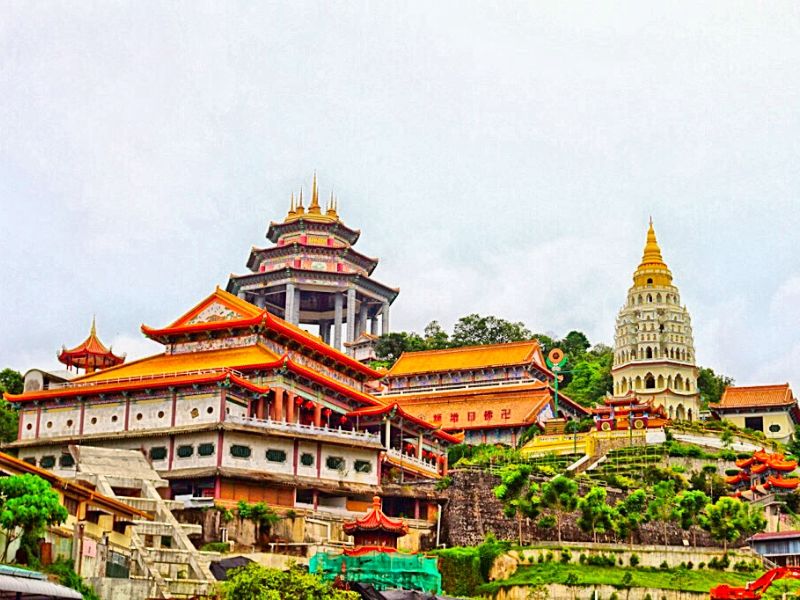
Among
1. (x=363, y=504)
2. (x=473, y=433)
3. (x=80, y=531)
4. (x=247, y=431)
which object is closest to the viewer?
(x=80, y=531)

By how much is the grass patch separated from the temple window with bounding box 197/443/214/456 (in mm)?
13681

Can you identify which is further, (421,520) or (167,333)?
(167,333)

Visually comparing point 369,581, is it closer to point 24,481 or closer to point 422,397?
point 24,481

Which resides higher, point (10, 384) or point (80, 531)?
point (10, 384)

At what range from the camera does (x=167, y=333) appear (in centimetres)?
6975

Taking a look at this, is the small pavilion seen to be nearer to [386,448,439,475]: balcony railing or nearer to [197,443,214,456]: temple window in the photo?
[197,443,214,456]: temple window

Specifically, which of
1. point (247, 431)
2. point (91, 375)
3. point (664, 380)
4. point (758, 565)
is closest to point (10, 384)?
point (91, 375)

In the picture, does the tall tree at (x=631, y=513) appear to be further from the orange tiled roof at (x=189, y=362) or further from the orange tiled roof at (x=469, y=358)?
the orange tiled roof at (x=469, y=358)

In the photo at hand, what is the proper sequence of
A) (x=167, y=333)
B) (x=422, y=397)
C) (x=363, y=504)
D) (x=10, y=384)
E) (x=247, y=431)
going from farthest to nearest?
1. (x=422, y=397)
2. (x=10, y=384)
3. (x=167, y=333)
4. (x=363, y=504)
5. (x=247, y=431)

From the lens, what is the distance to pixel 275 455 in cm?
6153

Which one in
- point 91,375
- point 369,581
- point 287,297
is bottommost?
point 369,581

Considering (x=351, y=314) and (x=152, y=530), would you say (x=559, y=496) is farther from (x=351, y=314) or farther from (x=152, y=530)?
(x=351, y=314)

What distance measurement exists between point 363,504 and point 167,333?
46.9 ft

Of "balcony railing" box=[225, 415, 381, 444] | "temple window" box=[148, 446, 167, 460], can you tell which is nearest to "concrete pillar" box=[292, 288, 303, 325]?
"balcony railing" box=[225, 415, 381, 444]
